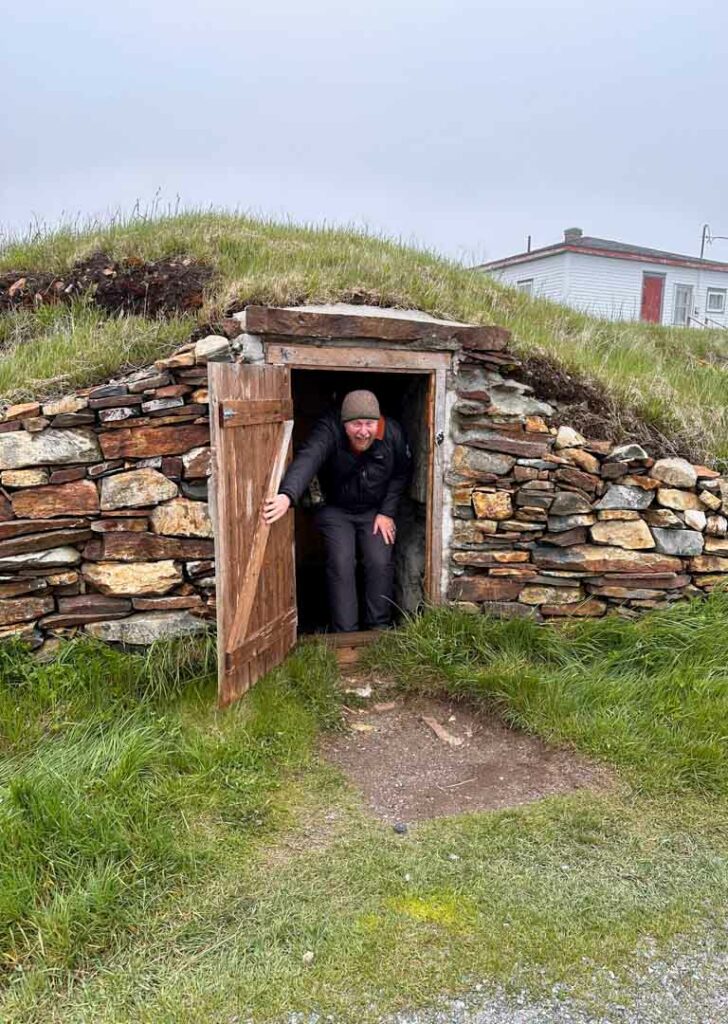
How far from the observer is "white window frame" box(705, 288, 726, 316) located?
944 inches

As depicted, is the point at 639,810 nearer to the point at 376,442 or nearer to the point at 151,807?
the point at 151,807

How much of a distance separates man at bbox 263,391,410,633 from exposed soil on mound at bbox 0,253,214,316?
67.8 inches

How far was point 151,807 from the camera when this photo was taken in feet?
10.2

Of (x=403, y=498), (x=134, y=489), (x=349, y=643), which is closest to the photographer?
(x=134, y=489)

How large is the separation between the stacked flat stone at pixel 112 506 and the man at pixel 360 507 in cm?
100

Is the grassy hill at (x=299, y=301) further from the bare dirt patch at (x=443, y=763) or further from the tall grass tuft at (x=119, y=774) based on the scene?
the bare dirt patch at (x=443, y=763)

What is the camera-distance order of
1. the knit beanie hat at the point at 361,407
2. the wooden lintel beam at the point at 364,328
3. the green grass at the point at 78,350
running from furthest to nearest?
the knit beanie hat at the point at 361,407 → the green grass at the point at 78,350 → the wooden lintel beam at the point at 364,328

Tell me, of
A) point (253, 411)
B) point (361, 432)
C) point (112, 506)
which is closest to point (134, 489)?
point (112, 506)

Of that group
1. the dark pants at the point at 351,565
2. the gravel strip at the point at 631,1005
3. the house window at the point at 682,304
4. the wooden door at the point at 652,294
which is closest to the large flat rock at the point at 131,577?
the dark pants at the point at 351,565

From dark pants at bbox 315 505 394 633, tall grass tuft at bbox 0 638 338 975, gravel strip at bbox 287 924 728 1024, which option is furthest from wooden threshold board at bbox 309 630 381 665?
gravel strip at bbox 287 924 728 1024

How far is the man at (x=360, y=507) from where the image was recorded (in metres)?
4.95

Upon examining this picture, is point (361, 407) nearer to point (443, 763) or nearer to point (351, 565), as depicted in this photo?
point (351, 565)

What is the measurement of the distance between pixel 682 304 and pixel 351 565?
73.5 feet

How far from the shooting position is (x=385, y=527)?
16.9 ft
